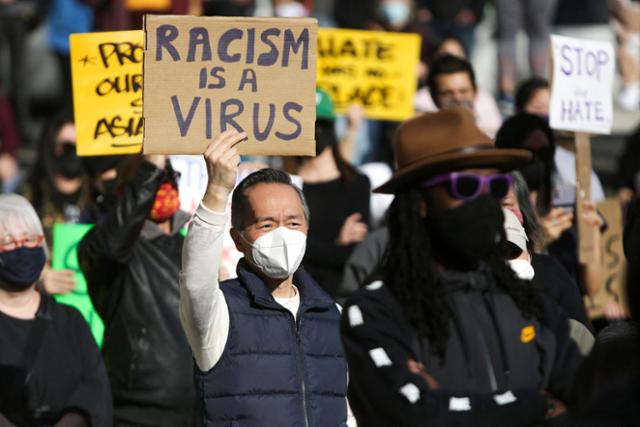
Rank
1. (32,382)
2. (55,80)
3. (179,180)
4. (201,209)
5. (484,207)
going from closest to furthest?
(484,207) → (201,209) → (32,382) → (179,180) → (55,80)

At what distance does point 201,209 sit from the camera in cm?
509

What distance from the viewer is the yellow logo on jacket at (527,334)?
4160 millimetres

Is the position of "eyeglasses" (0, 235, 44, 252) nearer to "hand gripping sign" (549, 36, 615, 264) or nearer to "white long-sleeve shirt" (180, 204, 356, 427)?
"white long-sleeve shirt" (180, 204, 356, 427)

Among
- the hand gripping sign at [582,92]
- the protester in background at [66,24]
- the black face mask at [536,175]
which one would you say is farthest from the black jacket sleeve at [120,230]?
the protester in background at [66,24]

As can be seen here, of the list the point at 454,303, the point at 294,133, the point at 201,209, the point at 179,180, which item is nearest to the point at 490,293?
the point at 454,303

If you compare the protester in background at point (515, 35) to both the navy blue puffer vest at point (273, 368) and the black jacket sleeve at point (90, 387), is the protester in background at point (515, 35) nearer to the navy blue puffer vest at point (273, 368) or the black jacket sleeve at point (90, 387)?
the black jacket sleeve at point (90, 387)

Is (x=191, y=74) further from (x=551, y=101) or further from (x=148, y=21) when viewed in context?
(x=551, y=101)

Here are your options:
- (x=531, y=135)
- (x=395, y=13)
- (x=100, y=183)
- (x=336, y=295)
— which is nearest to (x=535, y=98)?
(x=531, y=135)

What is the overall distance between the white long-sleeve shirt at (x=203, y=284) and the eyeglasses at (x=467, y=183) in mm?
1050

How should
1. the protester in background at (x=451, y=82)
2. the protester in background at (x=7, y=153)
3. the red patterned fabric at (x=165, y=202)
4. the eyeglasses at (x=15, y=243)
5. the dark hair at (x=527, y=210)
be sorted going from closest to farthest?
the dark hair at (x=527, y=210) < the eyeglasses at (x=15, y=243) < the red patterned fabric at (x=165, y=202) < the protester in background at (x=451, y=82) < the protester in background at (x=7, y=153)

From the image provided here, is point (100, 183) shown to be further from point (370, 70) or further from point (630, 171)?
point (630, 171)

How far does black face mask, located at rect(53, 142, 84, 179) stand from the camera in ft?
31.7

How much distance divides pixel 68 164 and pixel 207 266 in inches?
187

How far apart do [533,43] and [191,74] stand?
8.66 m
